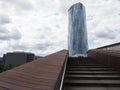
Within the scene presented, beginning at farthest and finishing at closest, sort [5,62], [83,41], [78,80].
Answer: [5,62], [83,41], [78,80]

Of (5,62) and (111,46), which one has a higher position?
(111,46)

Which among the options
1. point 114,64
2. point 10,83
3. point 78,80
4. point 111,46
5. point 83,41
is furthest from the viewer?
point 83,41

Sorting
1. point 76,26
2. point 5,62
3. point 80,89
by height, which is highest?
point 76,26

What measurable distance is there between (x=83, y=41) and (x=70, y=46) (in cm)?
477

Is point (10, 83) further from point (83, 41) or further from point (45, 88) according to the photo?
point (83, 41)

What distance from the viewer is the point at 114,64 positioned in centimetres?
608

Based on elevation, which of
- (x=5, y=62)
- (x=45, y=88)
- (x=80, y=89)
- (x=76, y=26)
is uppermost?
(x=76, y=26)

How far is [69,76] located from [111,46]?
729 cm

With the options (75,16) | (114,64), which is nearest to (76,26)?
(75,16)

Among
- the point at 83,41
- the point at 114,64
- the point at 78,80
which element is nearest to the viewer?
the point at 78,80

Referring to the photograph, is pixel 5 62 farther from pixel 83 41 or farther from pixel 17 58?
pixel 83 41

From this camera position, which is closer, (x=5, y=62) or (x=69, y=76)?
(x=69, y=76)

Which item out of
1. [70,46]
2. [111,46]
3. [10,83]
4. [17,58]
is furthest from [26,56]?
[10,83]

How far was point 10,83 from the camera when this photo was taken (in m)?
1.87
